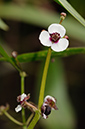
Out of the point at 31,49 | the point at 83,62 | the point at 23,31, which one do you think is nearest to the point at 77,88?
the point at 83,62

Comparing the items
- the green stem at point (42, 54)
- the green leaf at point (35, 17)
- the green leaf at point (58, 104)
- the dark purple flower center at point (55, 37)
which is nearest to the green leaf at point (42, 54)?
the green stem at point (42, 54)

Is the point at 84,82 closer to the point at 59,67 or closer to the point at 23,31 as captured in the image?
the point at 59,67

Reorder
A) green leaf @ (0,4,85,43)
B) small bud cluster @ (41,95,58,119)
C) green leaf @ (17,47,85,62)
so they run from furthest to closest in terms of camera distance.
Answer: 1. green leaf @ (0,4,85,43)
2. green leaf @ (17,47,85,62)
3. small bud cluster @ (41,95,58,119)

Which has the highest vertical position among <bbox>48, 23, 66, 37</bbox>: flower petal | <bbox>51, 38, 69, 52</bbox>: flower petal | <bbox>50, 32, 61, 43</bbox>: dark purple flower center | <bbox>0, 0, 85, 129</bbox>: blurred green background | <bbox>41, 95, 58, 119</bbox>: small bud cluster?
<bbox>0, 0, 85, 129</bbox>: blurred green background

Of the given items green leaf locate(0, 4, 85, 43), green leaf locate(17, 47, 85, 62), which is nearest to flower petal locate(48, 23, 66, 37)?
green leaf locate(17, 47, 85, 62)

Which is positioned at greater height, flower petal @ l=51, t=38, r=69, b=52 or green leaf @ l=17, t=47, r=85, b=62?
green leaf @ l=17, t=47, r=85, b=62

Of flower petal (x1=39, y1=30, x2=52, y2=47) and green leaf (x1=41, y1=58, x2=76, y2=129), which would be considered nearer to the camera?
flower petal (x1=39, y1=30, x2=52, y2=47)

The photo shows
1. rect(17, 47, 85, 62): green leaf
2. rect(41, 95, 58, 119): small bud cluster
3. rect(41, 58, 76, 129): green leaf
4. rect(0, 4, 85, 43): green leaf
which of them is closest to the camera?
rect(41, 95, 58, 119): small bud cluster

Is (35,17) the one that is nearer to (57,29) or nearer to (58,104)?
(58,104)

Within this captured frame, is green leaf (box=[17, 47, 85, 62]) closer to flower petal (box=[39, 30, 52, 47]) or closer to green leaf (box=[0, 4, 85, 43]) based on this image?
flower petal (box=[39, 30, 52, 47])
